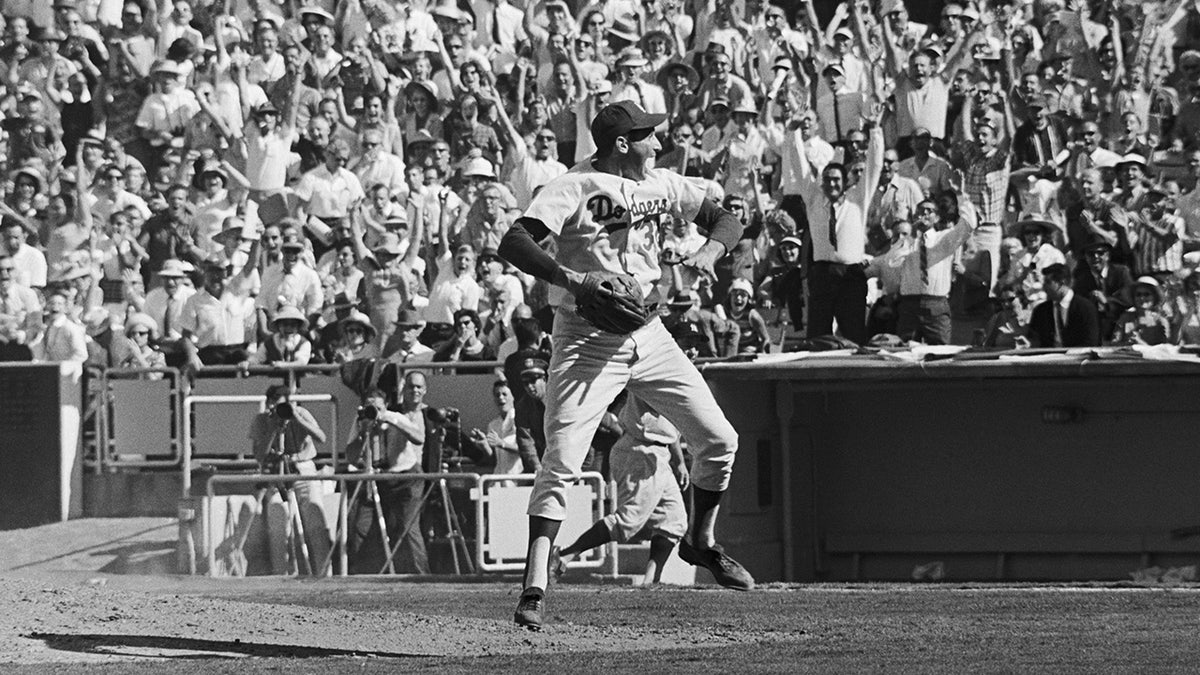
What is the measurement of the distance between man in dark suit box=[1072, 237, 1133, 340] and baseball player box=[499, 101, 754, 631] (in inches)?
275

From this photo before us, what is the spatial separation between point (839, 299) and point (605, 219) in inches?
310

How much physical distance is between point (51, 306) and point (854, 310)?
7.03 meters

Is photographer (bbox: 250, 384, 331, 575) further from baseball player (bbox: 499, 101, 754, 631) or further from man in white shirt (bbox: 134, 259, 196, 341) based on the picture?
baseball player (bbox: 499, 101, 754, 631)

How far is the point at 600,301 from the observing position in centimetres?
774

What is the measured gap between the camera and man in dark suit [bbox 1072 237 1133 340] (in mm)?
14562

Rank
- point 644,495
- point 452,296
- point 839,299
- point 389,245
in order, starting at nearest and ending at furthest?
point 644,495 → point 839,299 → point 452,296 → point 389,245

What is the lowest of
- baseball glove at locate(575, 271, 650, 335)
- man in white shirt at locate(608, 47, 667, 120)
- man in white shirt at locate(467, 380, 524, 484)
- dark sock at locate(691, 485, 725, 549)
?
dark sock at locate(691, 485, 725, 549)

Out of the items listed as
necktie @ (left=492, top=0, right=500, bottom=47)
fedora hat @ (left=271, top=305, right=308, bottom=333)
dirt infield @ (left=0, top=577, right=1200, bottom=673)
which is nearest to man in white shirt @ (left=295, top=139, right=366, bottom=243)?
fedora hat @ (left=271, top=305, right=308, bottom=333)

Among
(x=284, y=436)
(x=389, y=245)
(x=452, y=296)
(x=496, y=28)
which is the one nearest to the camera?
(x=284, y=436)

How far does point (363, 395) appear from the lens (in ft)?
49.1

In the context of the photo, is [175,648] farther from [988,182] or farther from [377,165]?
[377,165]

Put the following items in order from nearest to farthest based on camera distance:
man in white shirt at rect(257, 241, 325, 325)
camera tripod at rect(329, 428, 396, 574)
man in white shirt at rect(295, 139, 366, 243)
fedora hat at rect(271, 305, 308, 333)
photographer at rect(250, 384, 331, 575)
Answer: camera tripod at rect(329, 428, 396, 574)
photographer at rect(250, 384, 331, 575)
fedora hat at rect(271, 305, 308, 333)
man in white shirt at rect(257, 241, 325, 325)
man in white shirt at rect(295, 139, 366, 243)

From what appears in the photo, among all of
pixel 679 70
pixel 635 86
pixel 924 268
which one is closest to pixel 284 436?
pixel 635 86

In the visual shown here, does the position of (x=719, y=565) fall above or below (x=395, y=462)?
below
